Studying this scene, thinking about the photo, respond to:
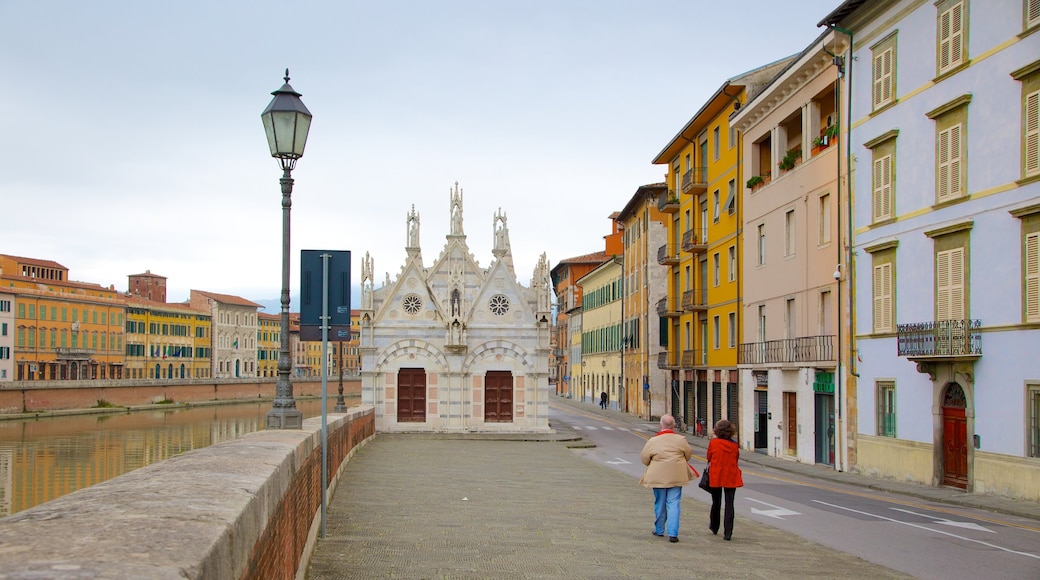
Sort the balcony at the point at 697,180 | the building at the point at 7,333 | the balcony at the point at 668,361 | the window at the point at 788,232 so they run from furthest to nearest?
the building at the point at 7,333
the balcony at the point at 668,361
the balcony at the point at 697,180
the window at the point at 788,232

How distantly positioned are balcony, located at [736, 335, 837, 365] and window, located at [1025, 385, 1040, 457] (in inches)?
372

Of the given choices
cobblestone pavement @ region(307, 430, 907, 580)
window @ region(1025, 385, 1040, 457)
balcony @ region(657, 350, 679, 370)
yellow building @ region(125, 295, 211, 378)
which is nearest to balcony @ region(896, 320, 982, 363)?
window @ region(1025, 385, 1040, 457)

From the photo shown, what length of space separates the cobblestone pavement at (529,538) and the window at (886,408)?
723 centimetres

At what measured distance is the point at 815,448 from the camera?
32.5 m

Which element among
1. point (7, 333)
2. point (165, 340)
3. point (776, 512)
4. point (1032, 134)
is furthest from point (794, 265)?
point (165, 340)

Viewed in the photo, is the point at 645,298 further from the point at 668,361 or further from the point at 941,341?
the point at 941,341

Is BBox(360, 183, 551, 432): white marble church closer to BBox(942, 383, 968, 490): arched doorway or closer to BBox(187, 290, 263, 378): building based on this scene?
BBox(942, 383, 968, 490): arched doorway

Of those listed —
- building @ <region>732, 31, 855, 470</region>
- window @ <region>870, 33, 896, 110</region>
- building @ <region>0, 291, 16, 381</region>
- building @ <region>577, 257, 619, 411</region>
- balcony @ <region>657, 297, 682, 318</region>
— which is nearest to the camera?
window @ <region>870, 33, 896, 110</region>

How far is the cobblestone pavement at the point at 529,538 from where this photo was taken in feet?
36.1

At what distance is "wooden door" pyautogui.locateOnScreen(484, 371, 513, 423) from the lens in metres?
48.6

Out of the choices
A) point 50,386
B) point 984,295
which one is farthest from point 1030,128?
point 50,386

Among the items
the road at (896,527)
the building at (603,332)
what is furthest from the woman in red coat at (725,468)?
the building at (603,332)

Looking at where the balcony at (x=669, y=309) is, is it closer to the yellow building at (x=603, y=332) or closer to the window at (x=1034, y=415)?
the yellow building at (x=603, y=332)

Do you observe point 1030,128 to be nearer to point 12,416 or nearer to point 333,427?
point 333,427
